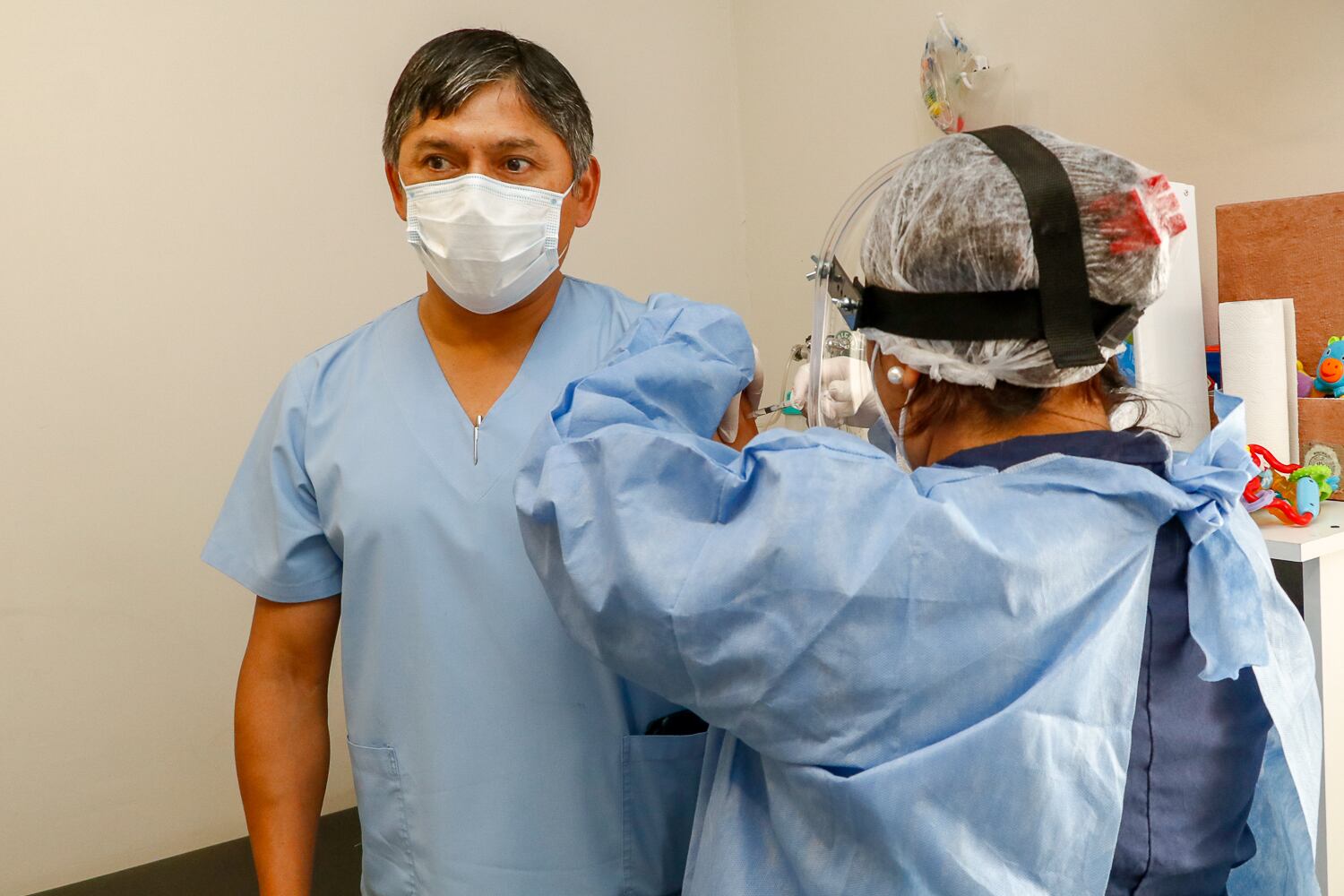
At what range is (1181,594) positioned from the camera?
0.79 metres

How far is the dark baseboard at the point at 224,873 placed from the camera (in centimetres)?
193

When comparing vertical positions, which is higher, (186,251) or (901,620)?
(186,251)

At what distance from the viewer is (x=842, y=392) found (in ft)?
3.58

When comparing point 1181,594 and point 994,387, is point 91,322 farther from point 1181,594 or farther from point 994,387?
point 1181,594

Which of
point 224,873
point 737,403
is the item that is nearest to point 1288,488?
point 737,403

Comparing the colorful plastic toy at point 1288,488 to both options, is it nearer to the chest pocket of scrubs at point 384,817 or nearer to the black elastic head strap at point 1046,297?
the black elastic head strap at point 1046,297

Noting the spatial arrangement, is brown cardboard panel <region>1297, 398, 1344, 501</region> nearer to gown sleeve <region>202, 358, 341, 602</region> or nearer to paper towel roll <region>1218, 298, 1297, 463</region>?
paper towel roll <region>1218, 298, 1297, 463</region>

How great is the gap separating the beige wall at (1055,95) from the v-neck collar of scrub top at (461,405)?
124 cm

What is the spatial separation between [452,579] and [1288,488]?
1.10m

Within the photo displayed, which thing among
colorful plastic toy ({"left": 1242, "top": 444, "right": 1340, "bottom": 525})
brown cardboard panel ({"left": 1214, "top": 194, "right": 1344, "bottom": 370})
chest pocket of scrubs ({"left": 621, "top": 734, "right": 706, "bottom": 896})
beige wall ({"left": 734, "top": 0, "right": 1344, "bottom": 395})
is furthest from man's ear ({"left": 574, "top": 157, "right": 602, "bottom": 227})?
beige wall ({"left": 734, "top": 0, "right": 1344, "bottom": 395})

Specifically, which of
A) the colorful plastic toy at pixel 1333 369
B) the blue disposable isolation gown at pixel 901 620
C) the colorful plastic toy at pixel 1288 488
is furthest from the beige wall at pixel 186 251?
Answer: the blue disposable isolation gown at pixel 901 620

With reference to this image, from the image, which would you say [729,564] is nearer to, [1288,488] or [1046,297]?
[1046,297]

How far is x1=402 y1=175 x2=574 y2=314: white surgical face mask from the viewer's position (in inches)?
41.3

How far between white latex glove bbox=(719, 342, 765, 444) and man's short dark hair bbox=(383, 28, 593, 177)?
0.30 m
